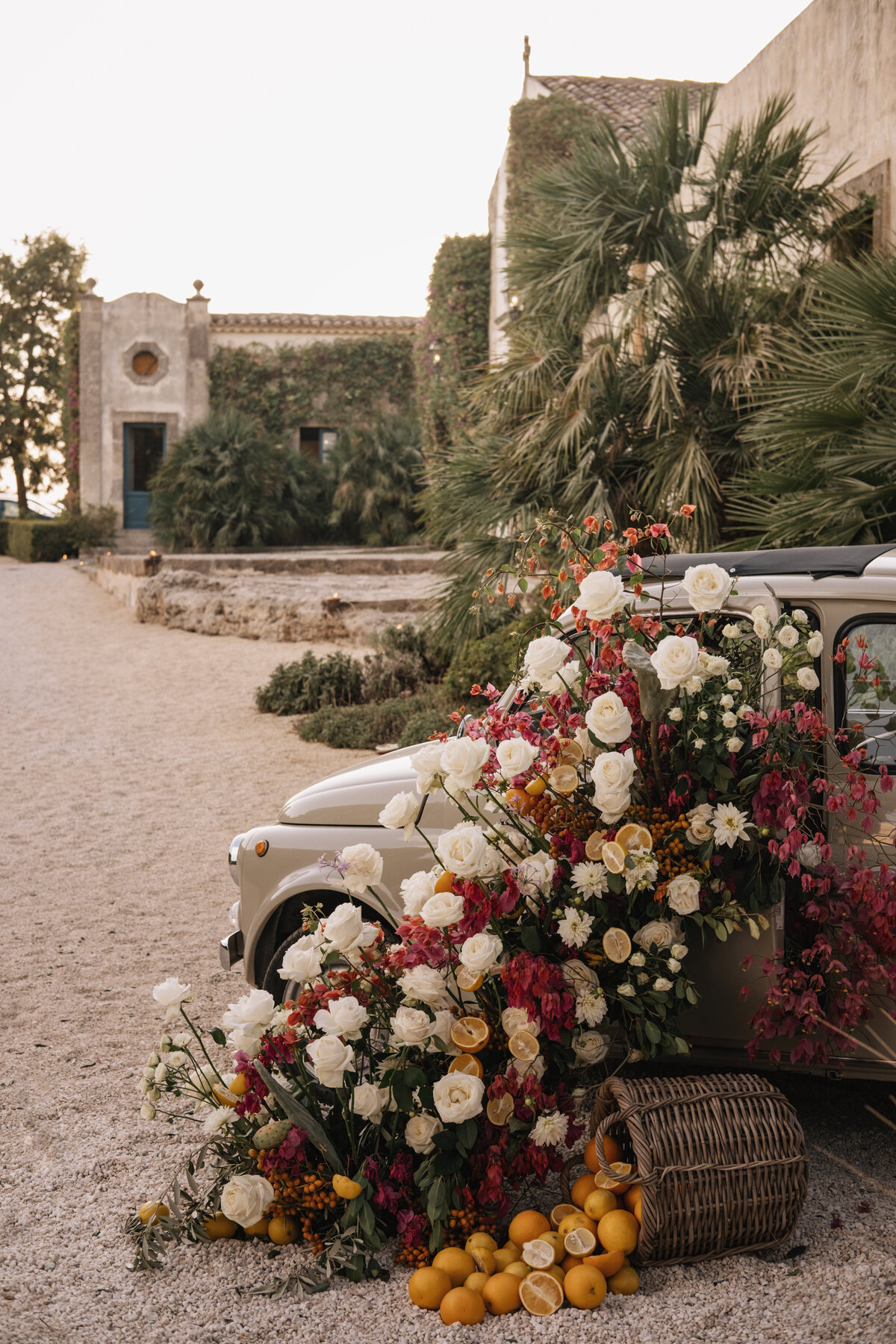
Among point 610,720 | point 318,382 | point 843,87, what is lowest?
point 610,720

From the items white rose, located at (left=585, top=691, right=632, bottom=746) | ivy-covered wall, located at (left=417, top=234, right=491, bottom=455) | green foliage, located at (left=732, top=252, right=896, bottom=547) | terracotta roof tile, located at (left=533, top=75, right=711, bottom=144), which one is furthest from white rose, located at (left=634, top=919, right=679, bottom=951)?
ivy-covered wall, located at (left=417, top=234, right=491, bottom=455)

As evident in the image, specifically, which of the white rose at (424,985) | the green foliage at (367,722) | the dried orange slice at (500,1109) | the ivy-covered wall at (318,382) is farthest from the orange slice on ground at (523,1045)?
the ivy-covered wall at (318,382)

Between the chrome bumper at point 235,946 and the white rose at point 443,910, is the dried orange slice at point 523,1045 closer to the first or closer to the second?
the white rose at point 443,910

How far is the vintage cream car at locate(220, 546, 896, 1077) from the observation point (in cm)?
292

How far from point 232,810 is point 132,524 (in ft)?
66.0

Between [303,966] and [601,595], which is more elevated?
[601,595]

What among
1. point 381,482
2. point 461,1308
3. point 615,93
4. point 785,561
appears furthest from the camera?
point 381,482

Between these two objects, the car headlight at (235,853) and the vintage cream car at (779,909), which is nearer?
the vintage cream car at (779,909)

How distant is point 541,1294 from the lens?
97.7 inches

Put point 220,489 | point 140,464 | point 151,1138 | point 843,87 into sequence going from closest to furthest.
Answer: point 151,1138 < point 843,87 < point 220,489 < point 140,464

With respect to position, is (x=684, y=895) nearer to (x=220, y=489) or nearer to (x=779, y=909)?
(x=779, y=909)

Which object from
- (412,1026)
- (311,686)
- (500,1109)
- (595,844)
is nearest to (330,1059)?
(412,1026)

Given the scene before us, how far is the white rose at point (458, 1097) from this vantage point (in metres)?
2.62

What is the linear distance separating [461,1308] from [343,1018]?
65 centimetres
